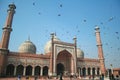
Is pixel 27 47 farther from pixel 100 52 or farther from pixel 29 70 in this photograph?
pixel 100 52

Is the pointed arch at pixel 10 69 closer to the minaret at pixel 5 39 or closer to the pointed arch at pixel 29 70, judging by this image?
the minaret at pixel 5 39

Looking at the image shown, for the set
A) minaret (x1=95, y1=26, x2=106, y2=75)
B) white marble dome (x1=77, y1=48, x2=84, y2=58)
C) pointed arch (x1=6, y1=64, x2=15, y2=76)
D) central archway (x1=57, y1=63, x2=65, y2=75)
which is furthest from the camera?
white marble dome (x1=77, y1=48, x2=84, y2=58)

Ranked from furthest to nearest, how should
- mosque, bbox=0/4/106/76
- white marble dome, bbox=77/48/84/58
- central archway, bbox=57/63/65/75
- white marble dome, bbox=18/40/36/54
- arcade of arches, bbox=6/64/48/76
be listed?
1. white marble dome, bbox=77/48/84/58
2. white marble dome, bbox=18/40/36/54
3. central archway, bbox=57/63/65/75
4. arcade of arches, bbox=6/64/48/76
5. mosque, bbox=0/4/106/76

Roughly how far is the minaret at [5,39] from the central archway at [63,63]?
10.9 meters

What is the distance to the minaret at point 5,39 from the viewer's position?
22.6 meters

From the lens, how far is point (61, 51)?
29.4 metres

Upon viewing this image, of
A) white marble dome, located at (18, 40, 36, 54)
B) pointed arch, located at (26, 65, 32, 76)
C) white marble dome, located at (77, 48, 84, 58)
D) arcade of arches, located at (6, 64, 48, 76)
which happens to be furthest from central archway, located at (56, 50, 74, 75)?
white marble dome, located at (77, 48, 84, 58)

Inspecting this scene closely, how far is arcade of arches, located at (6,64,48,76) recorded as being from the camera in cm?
2489

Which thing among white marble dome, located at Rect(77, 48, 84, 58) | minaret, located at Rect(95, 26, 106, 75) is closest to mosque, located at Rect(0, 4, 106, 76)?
minaret, located at Rect(95, 26, 106, 75)

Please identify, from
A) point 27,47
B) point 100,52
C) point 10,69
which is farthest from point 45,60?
point 100,52

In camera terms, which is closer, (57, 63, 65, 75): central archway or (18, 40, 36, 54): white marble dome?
(57, 63, 65, 75): central archway

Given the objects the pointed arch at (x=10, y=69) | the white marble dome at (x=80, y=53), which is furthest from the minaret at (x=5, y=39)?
the white marble dome at (x=80, y=53)

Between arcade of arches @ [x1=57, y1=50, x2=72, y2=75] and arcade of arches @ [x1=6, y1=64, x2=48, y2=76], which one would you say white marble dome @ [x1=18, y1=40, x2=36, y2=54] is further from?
arcade of arches @ [x1=57, y1=50, x2=72, y2=75]

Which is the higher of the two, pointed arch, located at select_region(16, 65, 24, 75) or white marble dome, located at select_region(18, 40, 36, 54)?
white marble dome, located at select_region(18, 40, 36, 54)
